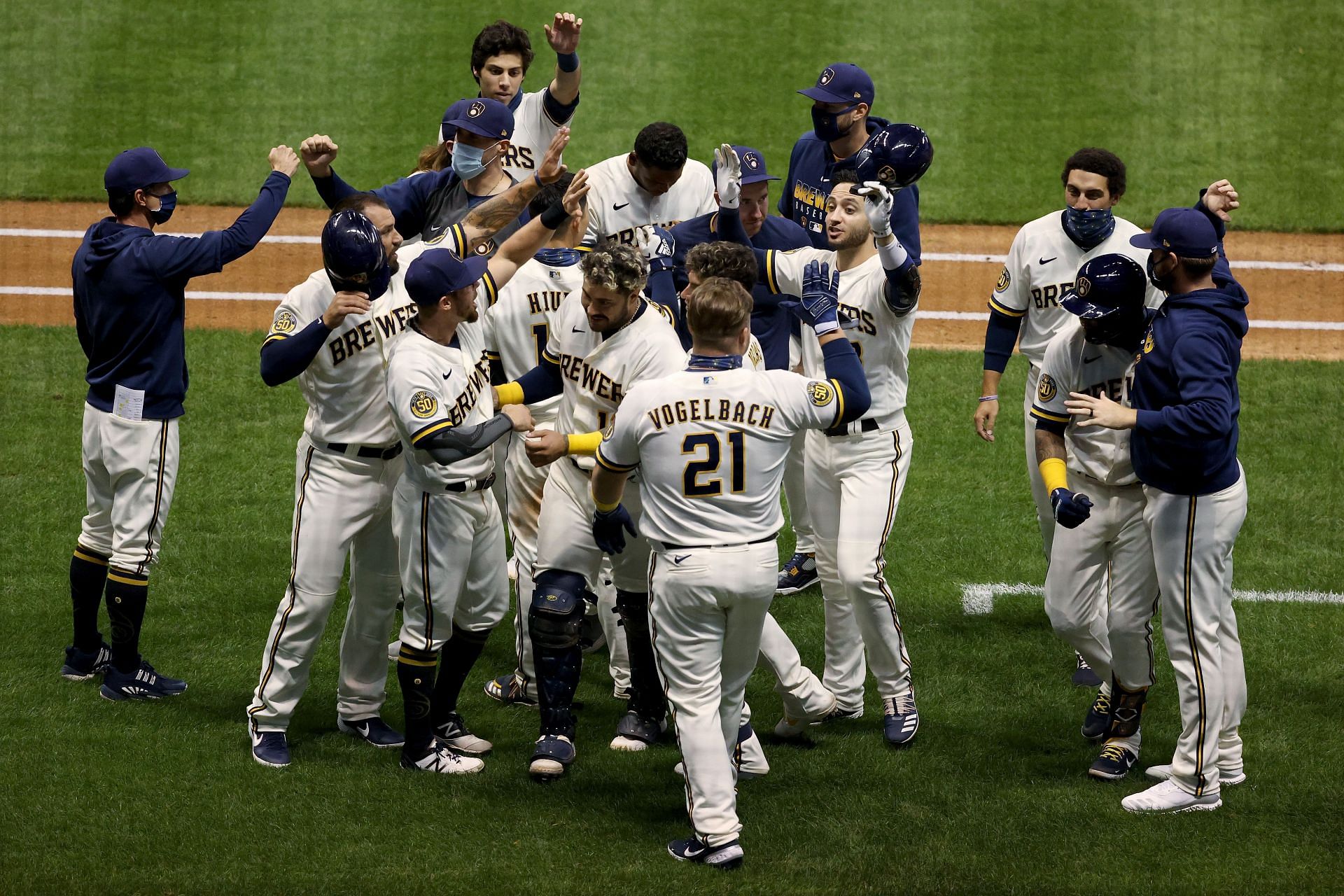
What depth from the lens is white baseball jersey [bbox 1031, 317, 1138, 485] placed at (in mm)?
5410

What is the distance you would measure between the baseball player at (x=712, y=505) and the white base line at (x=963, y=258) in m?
8.01

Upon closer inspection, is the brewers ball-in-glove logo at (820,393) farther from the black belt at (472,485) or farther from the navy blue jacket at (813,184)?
the navy blue jacket at (813,184)

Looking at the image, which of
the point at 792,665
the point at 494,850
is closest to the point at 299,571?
the point at 494,850

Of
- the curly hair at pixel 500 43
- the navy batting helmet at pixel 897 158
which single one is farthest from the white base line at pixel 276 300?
the navy batting helmet at pixel 897 158

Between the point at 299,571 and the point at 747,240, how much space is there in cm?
231

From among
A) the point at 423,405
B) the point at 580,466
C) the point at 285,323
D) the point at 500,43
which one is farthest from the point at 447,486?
the point at 500,43

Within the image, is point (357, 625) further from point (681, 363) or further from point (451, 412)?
point (681, 363)

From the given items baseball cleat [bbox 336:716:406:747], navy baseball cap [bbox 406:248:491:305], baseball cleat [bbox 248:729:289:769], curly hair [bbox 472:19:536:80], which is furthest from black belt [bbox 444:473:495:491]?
curly hair [bbox 472:19:536:80]

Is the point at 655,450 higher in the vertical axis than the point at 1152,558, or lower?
higher

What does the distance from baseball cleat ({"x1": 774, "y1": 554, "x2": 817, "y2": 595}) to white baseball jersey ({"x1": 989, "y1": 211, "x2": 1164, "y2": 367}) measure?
170 centimetres

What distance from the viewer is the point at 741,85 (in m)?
15.0

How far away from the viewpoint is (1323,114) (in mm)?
14484

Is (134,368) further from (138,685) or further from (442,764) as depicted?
(442,764)

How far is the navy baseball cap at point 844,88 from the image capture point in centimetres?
683
